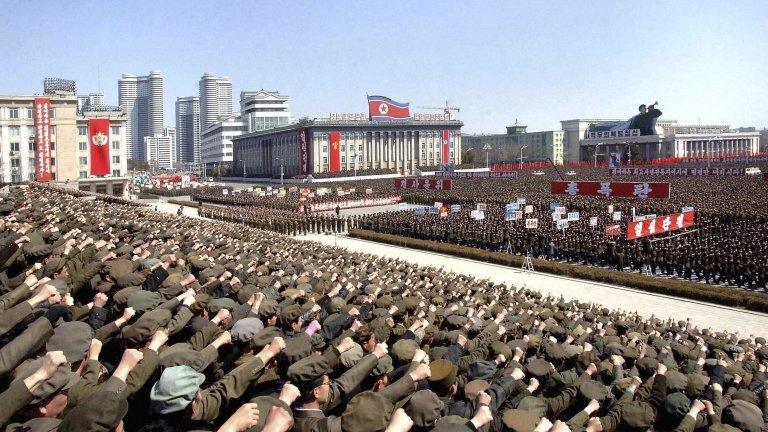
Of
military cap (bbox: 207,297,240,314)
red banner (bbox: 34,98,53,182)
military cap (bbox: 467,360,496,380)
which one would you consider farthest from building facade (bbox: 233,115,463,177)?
military cap (bbox: 467,360,496,380)

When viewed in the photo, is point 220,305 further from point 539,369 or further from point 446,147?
point 446,147

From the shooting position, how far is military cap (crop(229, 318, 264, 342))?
539 centimetres

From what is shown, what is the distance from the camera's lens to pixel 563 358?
7.58 metres

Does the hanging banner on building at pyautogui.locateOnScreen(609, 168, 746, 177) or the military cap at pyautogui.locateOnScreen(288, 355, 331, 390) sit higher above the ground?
the hanging banner on building at pyautogui.locateOnScreen(609, 168, 746, 177)

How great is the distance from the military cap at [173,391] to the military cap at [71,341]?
3.37ft

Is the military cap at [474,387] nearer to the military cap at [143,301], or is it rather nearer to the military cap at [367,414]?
the military cap at [367,414]

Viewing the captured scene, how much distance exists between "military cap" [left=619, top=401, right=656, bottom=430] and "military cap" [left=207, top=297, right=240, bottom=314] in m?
3.88

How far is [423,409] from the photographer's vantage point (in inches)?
154

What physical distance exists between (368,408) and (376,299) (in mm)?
5252

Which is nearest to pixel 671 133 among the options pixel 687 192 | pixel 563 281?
pixel 687 192

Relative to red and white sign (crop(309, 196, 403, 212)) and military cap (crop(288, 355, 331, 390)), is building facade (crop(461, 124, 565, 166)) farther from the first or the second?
military cap (crop(288, 355, 331, 390))

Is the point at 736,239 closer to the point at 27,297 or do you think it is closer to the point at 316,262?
the point at 316,262

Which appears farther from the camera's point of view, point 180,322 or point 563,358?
point 563,358

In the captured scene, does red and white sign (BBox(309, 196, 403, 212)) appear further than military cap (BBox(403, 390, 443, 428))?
Yes
